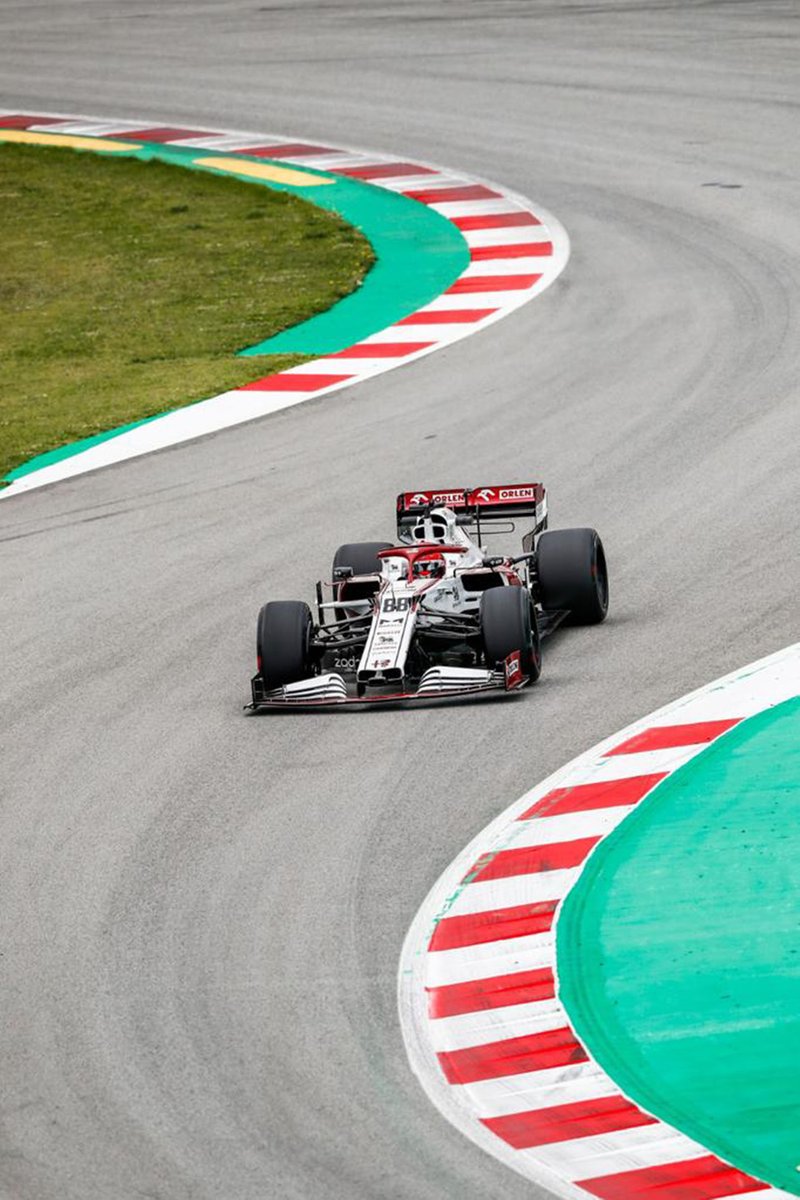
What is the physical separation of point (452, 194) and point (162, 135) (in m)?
6.55

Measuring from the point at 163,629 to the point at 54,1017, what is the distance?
17.9 ft

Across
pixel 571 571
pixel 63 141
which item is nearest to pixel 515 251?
pixel 63 141

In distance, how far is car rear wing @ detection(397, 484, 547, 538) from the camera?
1288 centimetres

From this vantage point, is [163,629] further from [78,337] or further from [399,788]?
[78,337]

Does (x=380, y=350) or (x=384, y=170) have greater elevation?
(x=384, y=170)

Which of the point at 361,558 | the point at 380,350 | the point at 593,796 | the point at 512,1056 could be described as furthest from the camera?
the point at 380,350

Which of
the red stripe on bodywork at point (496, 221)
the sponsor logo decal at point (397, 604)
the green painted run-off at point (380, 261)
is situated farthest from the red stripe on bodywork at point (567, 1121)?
the red stripe on bodywork at point (496, 221)

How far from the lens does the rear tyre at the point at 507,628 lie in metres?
11.2

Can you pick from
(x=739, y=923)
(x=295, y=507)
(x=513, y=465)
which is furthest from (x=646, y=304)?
Answer: (x=739, y=923)

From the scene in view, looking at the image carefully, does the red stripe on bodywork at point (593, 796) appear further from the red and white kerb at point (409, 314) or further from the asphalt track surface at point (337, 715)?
the red and white kerb at point (409, 314)

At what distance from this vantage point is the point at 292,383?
19.1 metres

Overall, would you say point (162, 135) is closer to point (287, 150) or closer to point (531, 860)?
point (287, 150)

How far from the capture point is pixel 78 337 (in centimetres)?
2161

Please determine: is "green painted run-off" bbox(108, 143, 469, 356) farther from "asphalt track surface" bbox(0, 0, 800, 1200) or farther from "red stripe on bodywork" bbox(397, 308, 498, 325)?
"asphalt track surface" bbox(0, 0, 800, 1200)
